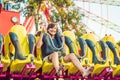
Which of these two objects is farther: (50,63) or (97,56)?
(97,56)

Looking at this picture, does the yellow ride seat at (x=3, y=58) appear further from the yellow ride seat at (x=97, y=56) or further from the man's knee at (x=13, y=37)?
the yellow ride seat at (x=97, y=56)

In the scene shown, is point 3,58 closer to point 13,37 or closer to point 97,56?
point 13,37

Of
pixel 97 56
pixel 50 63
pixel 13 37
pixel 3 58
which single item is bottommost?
Answer: pixel 97 56

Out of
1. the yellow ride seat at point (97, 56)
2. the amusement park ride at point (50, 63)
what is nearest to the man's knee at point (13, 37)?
the amusement park ride at point (50, 63)

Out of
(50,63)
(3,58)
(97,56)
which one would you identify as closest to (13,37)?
(3,58)

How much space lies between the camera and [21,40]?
10.1 m

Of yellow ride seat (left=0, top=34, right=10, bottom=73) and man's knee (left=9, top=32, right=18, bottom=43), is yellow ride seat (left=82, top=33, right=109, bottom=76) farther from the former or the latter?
Result: yellow ride seat (left=0, top=34, right=10, bottom=73)

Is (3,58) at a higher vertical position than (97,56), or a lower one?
higher

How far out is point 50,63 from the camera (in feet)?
32.6

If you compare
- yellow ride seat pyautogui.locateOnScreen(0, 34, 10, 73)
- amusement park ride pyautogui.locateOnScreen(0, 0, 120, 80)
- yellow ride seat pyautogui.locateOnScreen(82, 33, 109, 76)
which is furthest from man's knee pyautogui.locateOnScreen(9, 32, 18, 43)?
yellow ride seat pyautogui.locateOnScreen(82, 33, 109, 76)

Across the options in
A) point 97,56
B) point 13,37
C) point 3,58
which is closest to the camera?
point 3,58

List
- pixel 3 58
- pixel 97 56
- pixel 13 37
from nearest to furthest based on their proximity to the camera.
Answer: pixel 3 58 → pixel 13 37 → pixel 97 56

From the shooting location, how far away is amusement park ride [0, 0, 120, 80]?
9.72 metres

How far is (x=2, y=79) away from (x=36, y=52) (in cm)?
113
